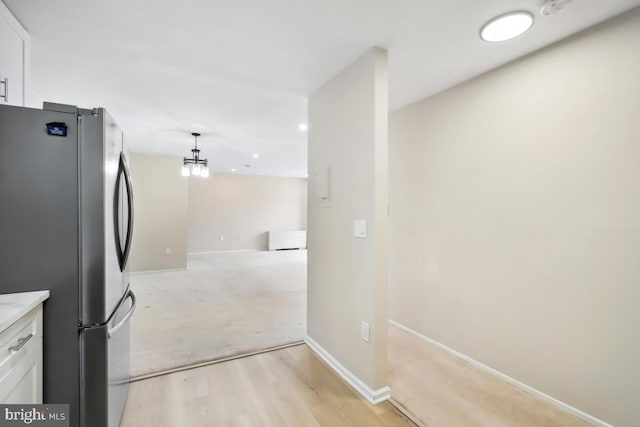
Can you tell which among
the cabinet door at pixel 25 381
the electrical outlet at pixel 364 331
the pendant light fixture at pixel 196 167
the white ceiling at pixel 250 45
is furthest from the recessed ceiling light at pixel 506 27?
the pendant light fixture at pixel 196 167

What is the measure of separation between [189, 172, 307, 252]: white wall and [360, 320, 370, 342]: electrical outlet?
23.4 ft

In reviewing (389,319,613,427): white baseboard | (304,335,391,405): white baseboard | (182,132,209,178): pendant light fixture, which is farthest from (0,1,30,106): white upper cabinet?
(389,319,613,427): white baseboard

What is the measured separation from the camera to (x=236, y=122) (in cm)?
354

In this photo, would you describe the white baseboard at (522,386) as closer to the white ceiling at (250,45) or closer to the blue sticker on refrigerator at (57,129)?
the white ceiling at (250,45)

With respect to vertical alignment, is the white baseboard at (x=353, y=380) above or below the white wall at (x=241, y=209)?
below

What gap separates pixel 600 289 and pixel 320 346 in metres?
1.97

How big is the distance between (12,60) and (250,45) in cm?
138

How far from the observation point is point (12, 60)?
5.15 feet

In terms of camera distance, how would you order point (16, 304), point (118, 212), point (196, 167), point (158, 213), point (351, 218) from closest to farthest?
point (16, 304), point (118, 212), point (351, 218), point (196, 167), point (158, 213)

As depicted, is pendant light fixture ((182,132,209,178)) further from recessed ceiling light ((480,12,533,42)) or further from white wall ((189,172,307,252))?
recessed ceiling light ((480,12,533,42))

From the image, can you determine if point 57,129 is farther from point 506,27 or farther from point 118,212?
point 506,27

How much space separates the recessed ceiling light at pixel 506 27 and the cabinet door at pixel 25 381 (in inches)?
111

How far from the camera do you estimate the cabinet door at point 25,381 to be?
956 mm

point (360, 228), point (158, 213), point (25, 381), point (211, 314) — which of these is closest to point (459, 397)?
point (360, 228)
